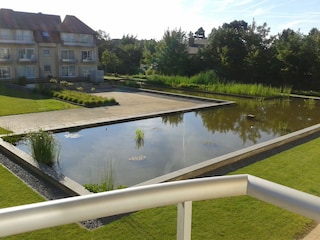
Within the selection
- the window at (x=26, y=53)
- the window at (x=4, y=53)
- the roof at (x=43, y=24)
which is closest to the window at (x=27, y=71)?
the window at (x=26, y=53)

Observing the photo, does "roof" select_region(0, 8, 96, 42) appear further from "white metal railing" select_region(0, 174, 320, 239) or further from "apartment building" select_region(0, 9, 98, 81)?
"white metal railing" select_region(0, 174, 320, 239)

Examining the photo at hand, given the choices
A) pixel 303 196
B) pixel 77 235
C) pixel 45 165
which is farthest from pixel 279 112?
pixel 303 196

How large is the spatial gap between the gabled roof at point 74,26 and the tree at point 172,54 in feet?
26.4

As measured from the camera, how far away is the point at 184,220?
1.41 meters

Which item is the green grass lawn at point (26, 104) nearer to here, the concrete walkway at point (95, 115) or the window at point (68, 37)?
the concrete walkway at point (95, 115)

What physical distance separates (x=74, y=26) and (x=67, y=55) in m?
3.38

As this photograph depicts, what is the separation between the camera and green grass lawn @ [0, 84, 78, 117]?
15.3 metres

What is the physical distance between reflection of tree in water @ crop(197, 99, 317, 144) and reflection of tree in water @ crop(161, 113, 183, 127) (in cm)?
109

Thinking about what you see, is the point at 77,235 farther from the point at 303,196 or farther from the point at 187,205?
the point at 303,196

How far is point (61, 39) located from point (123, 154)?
27041 millimetres

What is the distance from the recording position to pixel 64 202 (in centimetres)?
117

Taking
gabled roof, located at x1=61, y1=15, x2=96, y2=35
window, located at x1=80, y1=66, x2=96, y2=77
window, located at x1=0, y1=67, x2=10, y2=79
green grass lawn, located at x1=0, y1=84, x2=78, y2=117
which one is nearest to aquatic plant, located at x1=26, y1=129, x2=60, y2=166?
green grass lawn, located at x1=0, y1=84, x2=78, y2=117

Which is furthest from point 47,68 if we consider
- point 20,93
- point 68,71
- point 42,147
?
point 42,147

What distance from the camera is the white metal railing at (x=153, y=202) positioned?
1104mm
